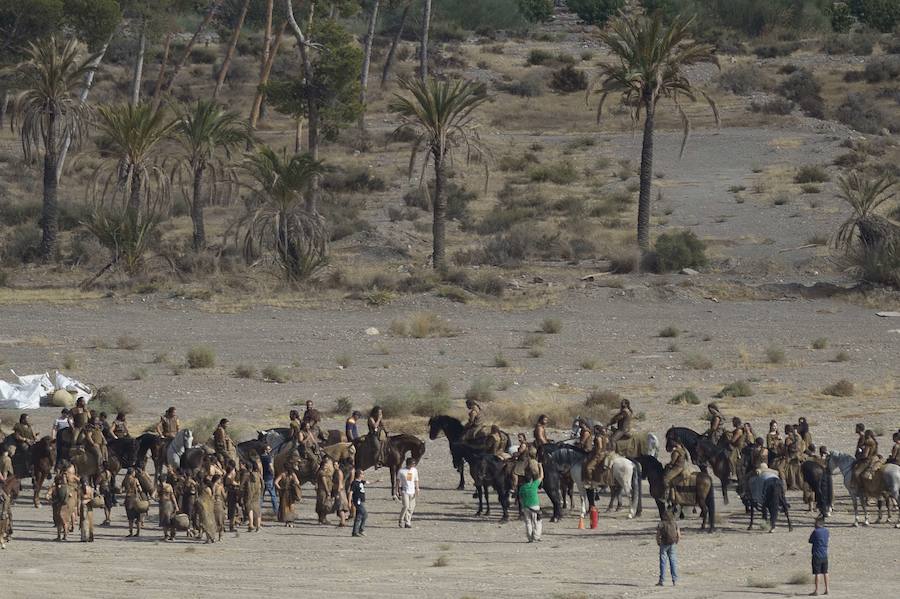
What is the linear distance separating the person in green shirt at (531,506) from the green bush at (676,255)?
95.8 feet

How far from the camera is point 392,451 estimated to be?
24.2m

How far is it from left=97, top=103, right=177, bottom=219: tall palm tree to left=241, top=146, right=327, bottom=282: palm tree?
3.16m

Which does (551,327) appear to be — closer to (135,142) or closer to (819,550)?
(135,142)

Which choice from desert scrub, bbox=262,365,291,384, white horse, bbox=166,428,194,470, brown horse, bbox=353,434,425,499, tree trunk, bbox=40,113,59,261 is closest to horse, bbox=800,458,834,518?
brown horse, bbox=353,434,425,499

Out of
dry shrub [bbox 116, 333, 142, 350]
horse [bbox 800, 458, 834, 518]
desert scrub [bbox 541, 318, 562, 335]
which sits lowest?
dry shrub [bbox 116, 333, 142, 350]

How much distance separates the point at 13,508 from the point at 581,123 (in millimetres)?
59041

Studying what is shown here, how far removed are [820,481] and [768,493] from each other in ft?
2.59

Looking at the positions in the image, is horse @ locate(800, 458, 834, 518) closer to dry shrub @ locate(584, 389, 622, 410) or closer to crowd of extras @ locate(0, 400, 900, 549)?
crowd of extras @ locate(0, 400, 900, 549)

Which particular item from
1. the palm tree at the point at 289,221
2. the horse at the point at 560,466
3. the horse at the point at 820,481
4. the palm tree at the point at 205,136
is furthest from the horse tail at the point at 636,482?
the palm tree at the point at 205,136

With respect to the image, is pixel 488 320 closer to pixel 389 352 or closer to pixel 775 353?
pixel 389 352

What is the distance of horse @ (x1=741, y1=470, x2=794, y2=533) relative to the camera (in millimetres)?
21391

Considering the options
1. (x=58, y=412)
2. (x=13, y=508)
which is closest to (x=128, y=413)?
(x=58, y=412)

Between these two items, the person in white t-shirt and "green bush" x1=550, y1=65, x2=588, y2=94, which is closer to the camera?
the person in white t-shirt

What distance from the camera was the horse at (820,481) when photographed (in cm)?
2170
